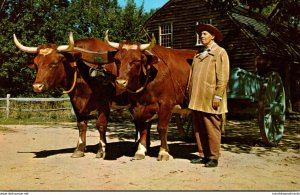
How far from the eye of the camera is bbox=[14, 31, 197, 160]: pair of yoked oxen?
658cm

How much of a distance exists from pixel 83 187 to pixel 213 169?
2.24 metres

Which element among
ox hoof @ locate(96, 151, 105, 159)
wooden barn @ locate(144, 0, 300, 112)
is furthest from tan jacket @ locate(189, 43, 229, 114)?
wooden barn @ locate(144, 0, 300, 112)

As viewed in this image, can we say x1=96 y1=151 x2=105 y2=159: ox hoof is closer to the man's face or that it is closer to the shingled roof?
the man's face

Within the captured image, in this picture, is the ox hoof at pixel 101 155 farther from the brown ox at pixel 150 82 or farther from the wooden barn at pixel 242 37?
the wooden barn at pixel 242 37

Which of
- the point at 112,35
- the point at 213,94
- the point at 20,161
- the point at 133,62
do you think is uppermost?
the point at 112,35

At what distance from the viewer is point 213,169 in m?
6.21

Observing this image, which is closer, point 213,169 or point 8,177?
point 8,177

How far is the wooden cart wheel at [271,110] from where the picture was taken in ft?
27.1

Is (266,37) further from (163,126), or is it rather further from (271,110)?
(163,126)

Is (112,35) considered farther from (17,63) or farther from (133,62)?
(133,62)

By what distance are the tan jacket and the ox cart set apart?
1285 mm

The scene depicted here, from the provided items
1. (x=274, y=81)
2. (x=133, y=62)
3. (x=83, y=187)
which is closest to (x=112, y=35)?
(x=274, y=81)

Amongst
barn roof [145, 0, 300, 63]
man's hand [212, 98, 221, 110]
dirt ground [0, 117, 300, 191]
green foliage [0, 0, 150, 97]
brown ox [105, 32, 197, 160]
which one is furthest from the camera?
green foliage [0, 0, 150, 97]

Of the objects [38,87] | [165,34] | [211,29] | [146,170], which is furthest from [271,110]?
[165,34]
